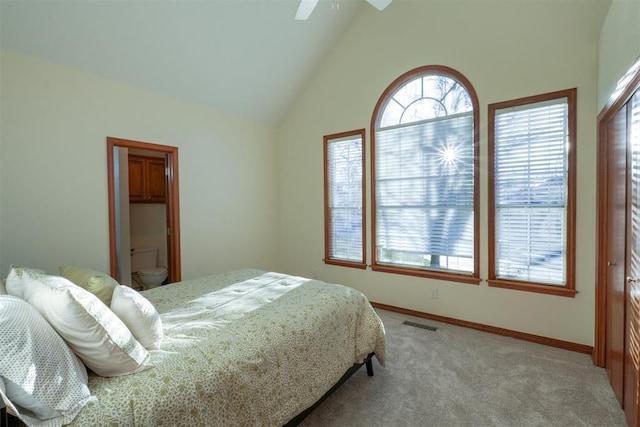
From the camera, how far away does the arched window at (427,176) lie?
11.3 ft

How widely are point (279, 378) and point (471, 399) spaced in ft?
4.63

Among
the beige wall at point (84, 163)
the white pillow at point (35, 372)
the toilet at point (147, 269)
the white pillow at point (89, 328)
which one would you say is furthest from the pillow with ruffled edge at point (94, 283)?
the toilet at point (147, 269)

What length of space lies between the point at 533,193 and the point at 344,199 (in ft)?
7.30

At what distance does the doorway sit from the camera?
1774mm

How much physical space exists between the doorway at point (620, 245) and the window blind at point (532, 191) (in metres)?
0.35

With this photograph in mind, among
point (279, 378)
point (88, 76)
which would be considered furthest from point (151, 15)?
point (279, 378)

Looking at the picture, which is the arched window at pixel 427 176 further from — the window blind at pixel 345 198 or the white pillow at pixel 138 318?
the white pillow at pixel 138 318

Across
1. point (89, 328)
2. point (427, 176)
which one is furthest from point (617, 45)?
point (89, 328)

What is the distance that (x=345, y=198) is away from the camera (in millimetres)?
4418

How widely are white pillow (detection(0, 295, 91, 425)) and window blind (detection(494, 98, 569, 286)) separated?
3511 mm

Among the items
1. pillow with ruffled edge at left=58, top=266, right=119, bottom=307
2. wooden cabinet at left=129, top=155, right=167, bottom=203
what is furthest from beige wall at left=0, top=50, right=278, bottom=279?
wooden cabinet at left=129, top=155, right=167, bottom=203

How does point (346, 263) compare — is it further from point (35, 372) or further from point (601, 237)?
point (35, 372)

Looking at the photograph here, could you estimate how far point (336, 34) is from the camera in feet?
13.8

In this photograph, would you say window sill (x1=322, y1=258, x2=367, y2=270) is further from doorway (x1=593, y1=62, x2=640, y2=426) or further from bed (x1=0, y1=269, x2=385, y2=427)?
doorway (x1=593, y1=62, x2=640, y2=426)
